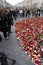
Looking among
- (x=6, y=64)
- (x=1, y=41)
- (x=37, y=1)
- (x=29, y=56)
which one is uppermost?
(x=6, y=64)

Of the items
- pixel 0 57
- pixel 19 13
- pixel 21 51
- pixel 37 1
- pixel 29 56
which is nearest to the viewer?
pixel 0 57

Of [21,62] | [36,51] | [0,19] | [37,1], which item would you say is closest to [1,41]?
[0,19]

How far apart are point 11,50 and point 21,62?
2.53 m

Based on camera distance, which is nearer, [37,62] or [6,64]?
[6,64]

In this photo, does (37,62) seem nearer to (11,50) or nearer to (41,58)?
(41,58)

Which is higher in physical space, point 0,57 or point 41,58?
point 0,57

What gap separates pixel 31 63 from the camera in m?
8.82

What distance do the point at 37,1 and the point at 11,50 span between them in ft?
390

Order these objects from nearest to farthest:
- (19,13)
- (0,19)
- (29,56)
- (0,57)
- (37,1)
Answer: (0,57), (29,56), (0,19), (19,13), (37,1)

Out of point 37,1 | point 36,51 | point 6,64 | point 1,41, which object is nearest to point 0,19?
point 1,41

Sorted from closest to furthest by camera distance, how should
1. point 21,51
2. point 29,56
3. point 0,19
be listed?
point 29,56, point 21,51, point 0,19

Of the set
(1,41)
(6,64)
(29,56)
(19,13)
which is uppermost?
(6,64)

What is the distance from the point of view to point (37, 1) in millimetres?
129125

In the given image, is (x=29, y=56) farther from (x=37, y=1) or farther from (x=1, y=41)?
(x=37, y=1)
